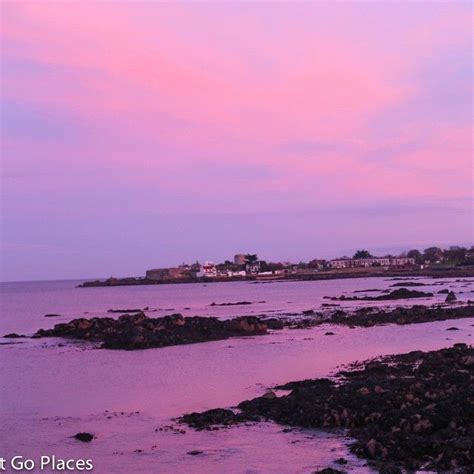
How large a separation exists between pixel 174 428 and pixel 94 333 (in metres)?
25.1

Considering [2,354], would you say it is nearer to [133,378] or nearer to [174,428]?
[133,378]

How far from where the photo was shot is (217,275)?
194 m

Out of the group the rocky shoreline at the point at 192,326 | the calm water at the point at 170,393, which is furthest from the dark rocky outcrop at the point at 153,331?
the calm water at the point at 170,393

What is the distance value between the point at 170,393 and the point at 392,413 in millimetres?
7676

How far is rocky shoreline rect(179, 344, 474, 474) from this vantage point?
11.0 meters

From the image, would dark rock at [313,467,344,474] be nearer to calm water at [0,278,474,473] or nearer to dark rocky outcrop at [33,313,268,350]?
calm water at [0,278,474,473]

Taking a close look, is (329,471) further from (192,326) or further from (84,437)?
(192,326)

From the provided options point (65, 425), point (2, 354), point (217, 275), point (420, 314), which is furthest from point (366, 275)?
point (65, 425)

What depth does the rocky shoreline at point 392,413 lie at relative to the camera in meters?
11.0

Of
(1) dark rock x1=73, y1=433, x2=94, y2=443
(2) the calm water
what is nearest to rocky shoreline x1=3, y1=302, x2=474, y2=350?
(2) the calm water

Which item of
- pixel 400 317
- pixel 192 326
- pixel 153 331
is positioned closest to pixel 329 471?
pixel 153 331

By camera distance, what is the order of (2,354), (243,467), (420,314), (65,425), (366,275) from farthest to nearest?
(366,275), (420,314), (2,354), (65,425), (243,467)

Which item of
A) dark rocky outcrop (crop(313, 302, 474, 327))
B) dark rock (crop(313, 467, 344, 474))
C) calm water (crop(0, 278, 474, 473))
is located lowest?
dark rocky outcrop (crop(313, 302, 474, 327))

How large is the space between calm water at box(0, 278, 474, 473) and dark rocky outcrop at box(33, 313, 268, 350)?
1502 mm
